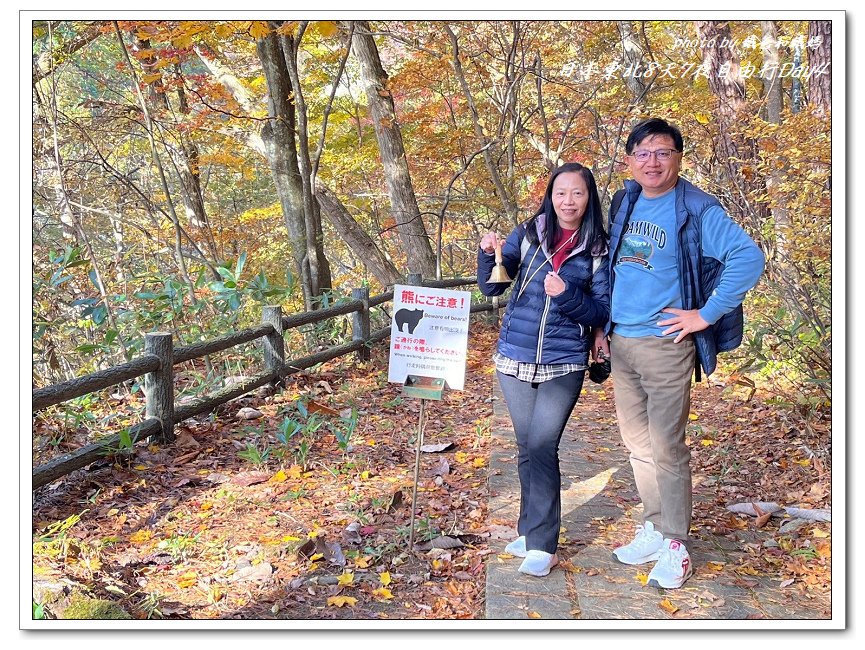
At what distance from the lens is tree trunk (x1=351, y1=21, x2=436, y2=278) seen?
10594 mm

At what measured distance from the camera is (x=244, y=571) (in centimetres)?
378

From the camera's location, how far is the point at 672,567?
3.38m

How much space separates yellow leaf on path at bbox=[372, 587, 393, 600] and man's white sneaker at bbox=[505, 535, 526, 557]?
25.3 inches

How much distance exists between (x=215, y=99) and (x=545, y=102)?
6078 millimetres

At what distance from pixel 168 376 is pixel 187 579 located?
2104 millimetres

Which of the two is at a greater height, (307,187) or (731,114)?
(731,114)

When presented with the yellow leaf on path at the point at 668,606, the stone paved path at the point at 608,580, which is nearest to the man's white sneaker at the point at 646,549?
the stone paved path at the point at 608,580

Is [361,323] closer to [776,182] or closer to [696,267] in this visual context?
[776,182]

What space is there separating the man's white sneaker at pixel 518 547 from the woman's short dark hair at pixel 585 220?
1503 mm

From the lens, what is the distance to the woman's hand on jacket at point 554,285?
127 inches

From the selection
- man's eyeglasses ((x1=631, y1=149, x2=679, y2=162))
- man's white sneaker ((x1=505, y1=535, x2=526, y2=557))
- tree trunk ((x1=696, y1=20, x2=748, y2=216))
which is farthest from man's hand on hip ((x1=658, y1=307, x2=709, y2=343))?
tree trunk ((x1=696, y1=20, x2=748, y2=216))

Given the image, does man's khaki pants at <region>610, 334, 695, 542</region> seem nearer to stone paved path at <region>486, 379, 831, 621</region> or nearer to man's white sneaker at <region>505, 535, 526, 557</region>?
stone paved path at <region>486, 379, 831, 621</region>

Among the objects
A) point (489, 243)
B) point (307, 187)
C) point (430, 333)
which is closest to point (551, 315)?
point (489, 243)

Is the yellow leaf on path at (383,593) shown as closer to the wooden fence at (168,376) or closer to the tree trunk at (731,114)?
the wooden fence at (168,376)
